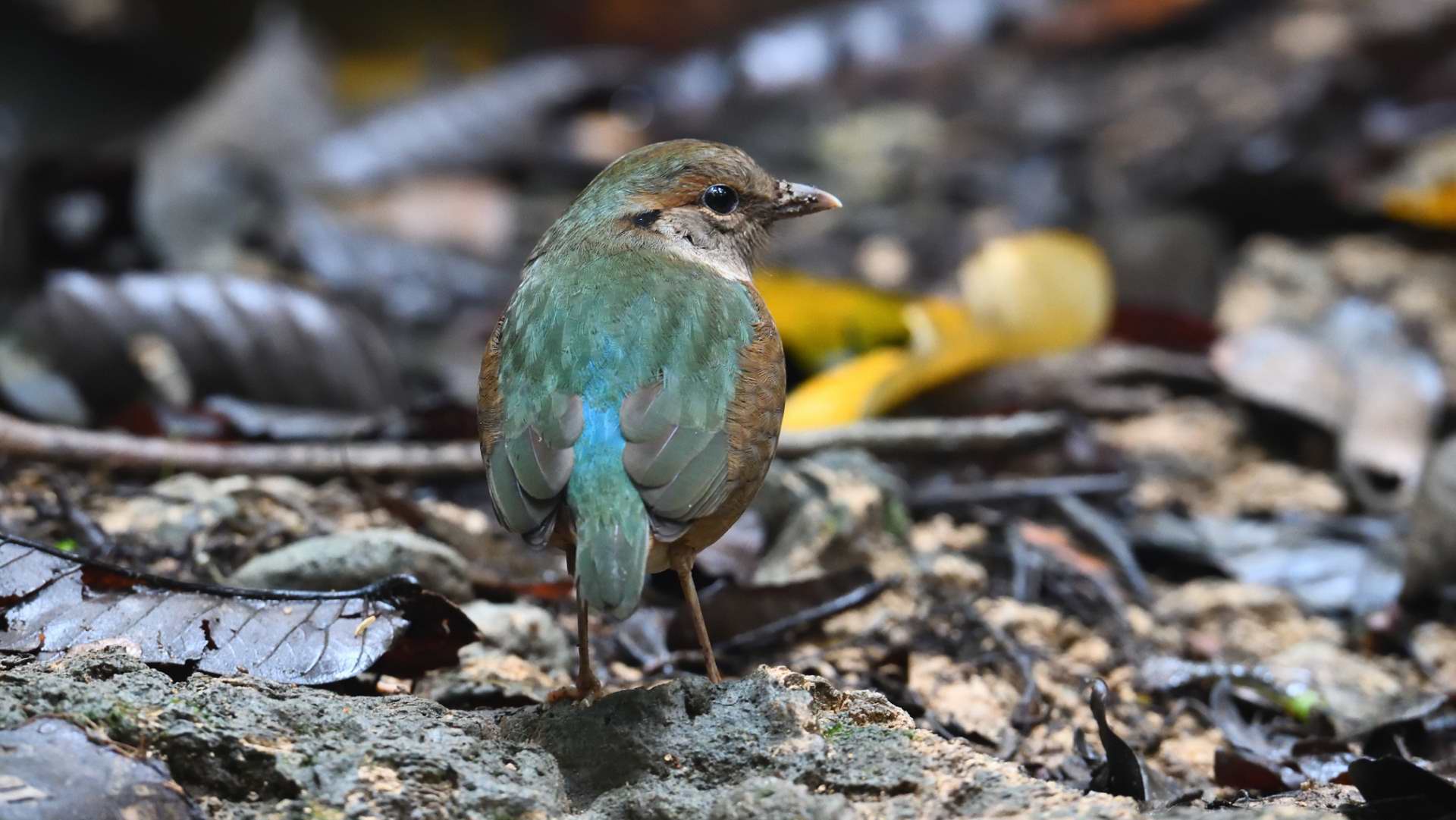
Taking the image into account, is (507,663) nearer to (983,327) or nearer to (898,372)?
(898,372)

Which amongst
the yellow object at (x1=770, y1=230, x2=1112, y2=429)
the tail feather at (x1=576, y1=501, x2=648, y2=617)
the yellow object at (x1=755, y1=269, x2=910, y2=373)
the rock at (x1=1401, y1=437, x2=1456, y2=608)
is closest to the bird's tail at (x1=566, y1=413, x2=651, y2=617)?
the tail feather at (x1=576, y1=501, x2=648, y2=617)

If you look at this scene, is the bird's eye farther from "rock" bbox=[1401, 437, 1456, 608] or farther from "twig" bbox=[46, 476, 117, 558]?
"rock" bbox=[1401, 437, 1456, 608]

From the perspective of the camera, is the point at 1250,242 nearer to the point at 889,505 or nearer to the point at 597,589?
the point at 889,505

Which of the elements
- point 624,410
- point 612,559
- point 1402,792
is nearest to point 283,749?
point 612,559

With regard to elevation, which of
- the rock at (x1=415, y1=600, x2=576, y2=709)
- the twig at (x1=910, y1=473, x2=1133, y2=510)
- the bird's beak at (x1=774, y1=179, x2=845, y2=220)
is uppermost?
the bird's beak at (x1=774, y1=179, x2=845, y2=220)

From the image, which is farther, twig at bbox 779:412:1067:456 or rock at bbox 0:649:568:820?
twig at bbox 779:412:1067:456
